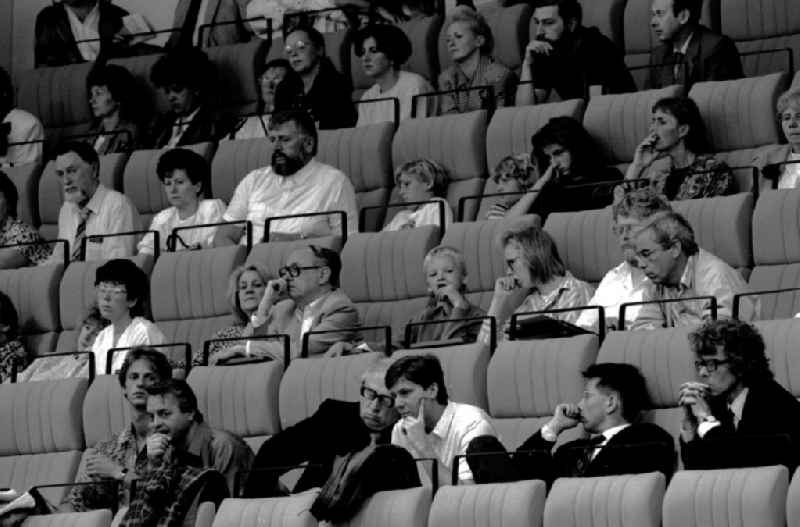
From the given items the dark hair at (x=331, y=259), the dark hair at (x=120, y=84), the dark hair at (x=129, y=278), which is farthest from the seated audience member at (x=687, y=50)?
the dark hair at (x=120, y=84)

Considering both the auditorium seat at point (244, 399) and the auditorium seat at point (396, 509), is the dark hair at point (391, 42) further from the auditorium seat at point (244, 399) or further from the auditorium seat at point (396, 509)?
the auditorium seat at point (396, 509)

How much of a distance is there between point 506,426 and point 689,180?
4.90 feet

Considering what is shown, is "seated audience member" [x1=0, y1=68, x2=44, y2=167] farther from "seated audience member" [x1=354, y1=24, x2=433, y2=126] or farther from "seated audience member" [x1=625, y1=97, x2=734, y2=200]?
"seated audience member" [x1=625, y1=97, x2=734, y2=200]

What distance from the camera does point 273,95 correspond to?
11.0m

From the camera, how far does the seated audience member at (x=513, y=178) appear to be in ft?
31.3

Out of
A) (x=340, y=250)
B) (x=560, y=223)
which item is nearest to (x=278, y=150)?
(x=340, y=250)

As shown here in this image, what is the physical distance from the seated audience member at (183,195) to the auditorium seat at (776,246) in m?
2.77

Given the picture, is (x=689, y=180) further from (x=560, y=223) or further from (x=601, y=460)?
(x=601, y=460)

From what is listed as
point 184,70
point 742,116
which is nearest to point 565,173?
point 742,116

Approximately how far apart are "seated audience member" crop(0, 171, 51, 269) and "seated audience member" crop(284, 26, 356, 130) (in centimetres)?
136

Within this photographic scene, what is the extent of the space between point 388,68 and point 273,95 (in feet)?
1.79

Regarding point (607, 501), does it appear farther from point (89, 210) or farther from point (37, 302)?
point (89, 210)

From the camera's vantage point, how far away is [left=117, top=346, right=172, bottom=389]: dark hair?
8.64 metres

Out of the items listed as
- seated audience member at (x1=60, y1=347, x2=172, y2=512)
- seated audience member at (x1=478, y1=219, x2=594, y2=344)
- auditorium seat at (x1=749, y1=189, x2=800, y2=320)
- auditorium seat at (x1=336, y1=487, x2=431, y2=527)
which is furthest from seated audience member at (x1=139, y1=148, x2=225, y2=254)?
auditorium seat at (x1=336, y1=487, x2=431, y2=527)
